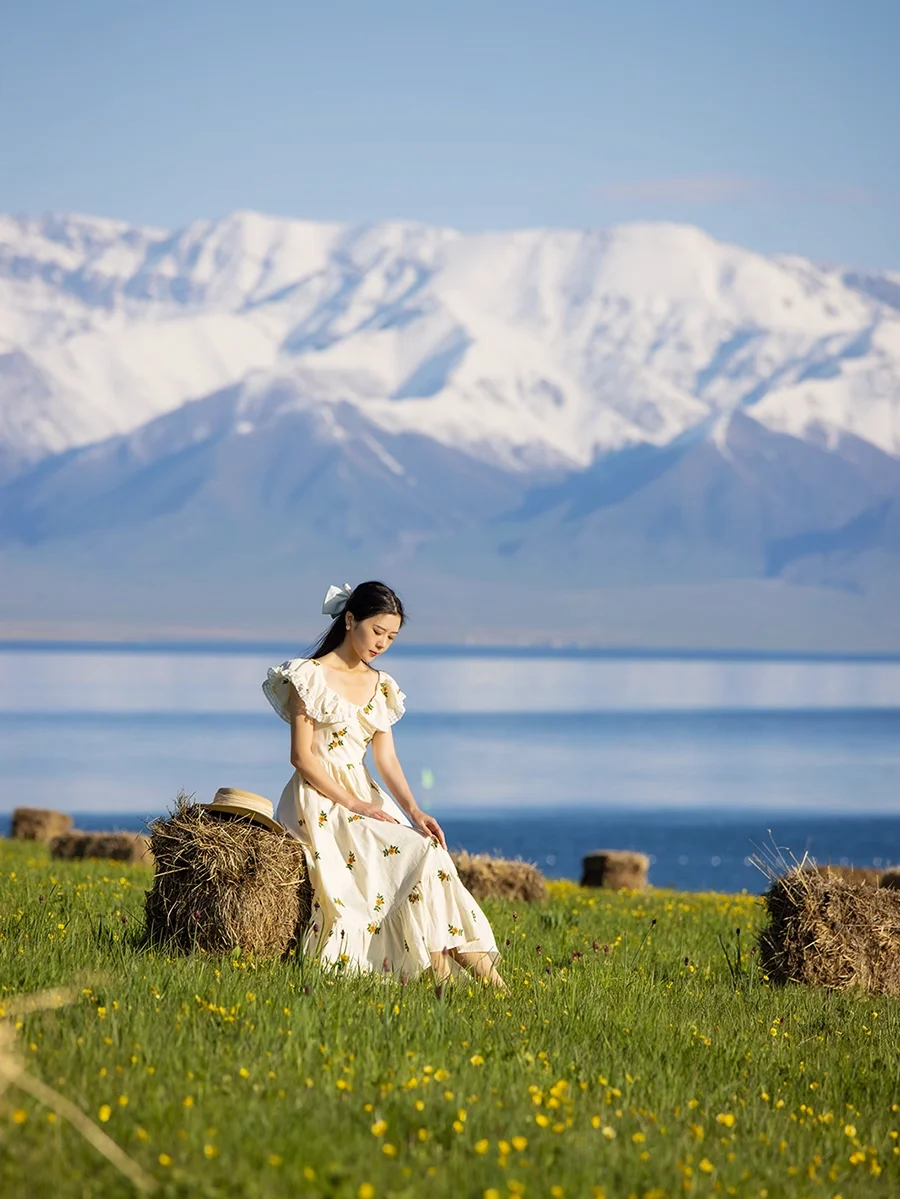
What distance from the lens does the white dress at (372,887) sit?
362 inches

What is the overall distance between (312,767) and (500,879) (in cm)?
710

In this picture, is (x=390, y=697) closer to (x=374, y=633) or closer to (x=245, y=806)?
(x=374, y=633)

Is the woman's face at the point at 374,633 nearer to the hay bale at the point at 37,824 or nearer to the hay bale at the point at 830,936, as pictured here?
the hay bale at the point at 830,936

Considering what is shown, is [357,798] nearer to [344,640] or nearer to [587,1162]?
[344,640]

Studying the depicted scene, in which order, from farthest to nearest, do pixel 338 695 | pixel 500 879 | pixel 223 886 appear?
pixel 500 879 → pixel 338 695 → pixel 223 886

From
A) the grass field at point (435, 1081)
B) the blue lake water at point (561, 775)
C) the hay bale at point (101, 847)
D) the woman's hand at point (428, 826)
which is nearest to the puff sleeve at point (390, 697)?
the woman's hand at point (428, 826)

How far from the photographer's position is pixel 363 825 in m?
9.50

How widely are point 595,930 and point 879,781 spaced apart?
336 ft

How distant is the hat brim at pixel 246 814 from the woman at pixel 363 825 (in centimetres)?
21

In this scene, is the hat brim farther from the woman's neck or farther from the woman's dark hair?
the woman's neck

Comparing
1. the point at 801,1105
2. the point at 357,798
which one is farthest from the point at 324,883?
the point at 801,1105

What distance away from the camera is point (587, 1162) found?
574 cm

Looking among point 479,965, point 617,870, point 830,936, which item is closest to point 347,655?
point 479,965

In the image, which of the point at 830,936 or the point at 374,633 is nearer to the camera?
the point at 374,633
